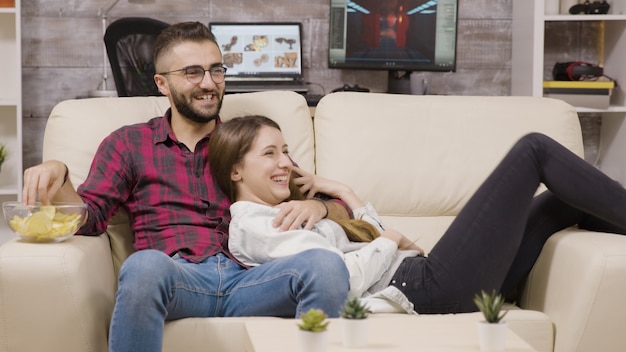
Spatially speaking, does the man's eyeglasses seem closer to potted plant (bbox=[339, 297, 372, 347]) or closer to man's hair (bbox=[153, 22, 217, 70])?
man's hair (bbox=[153, 22, 217, 70])

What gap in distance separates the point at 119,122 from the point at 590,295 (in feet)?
4.42

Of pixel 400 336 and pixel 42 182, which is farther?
pixel 42 182

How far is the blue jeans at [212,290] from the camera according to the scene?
186 centimetres

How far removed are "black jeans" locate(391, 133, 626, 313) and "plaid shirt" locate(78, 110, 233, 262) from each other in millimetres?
518

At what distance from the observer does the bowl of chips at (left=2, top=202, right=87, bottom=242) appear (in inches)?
80.4

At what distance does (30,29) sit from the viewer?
4.23 m

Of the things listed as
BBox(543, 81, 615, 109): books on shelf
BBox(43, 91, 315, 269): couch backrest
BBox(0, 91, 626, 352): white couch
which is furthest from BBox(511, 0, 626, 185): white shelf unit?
BBox(43, 91, 315, 269): couch backrest

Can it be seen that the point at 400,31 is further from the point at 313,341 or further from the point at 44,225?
the point at 313,341

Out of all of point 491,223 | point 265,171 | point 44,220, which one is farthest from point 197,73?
point 491,223

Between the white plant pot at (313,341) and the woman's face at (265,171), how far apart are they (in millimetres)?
850

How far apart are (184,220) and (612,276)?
1.06m

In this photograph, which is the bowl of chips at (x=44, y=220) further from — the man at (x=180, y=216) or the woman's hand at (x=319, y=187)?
the woman's hand at (x=319, y=187)

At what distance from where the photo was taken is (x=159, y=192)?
94.1 inches

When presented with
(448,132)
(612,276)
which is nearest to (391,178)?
(448,132)
